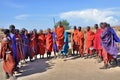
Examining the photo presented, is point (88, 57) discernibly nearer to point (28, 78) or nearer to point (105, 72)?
point (105, 72)

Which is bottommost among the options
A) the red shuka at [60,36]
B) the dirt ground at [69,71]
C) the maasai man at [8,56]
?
the dirt ground at [69,71]

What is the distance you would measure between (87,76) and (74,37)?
6.96 m

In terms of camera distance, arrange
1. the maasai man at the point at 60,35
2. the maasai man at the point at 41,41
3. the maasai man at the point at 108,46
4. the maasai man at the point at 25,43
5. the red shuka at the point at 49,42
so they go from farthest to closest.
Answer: the maasai man at the point at 41,41 → the red shuka at the point at 49,42 → the maasai man at the point at 60,35 → the maasai man at the point at 25,43 → the maasai man at the point at 108,46

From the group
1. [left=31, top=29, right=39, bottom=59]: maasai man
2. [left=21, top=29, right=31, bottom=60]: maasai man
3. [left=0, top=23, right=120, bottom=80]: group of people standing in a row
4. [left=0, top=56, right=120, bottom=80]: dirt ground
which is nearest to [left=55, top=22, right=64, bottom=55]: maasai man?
[left=0, top=23, right=120, bottom=80]: group of people standing in a row

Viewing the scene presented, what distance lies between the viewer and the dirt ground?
12938 millimetres

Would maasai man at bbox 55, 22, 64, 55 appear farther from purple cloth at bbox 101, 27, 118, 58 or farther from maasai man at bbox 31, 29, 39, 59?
purple cloth at bbox 101, 27, 118, 58

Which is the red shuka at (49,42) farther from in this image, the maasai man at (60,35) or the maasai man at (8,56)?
the maasai man at (8,56)

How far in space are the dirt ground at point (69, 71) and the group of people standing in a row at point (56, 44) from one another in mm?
594

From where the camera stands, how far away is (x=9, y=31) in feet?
43.1

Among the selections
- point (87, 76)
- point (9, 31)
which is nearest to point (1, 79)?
point (9, 31)

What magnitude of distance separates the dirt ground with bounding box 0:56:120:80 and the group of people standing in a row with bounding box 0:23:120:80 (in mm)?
594

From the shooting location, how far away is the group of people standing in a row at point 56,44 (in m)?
13.2

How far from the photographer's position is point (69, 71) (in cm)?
1447

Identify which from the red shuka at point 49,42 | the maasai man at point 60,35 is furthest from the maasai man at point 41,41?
the maasai man at point 60,35
